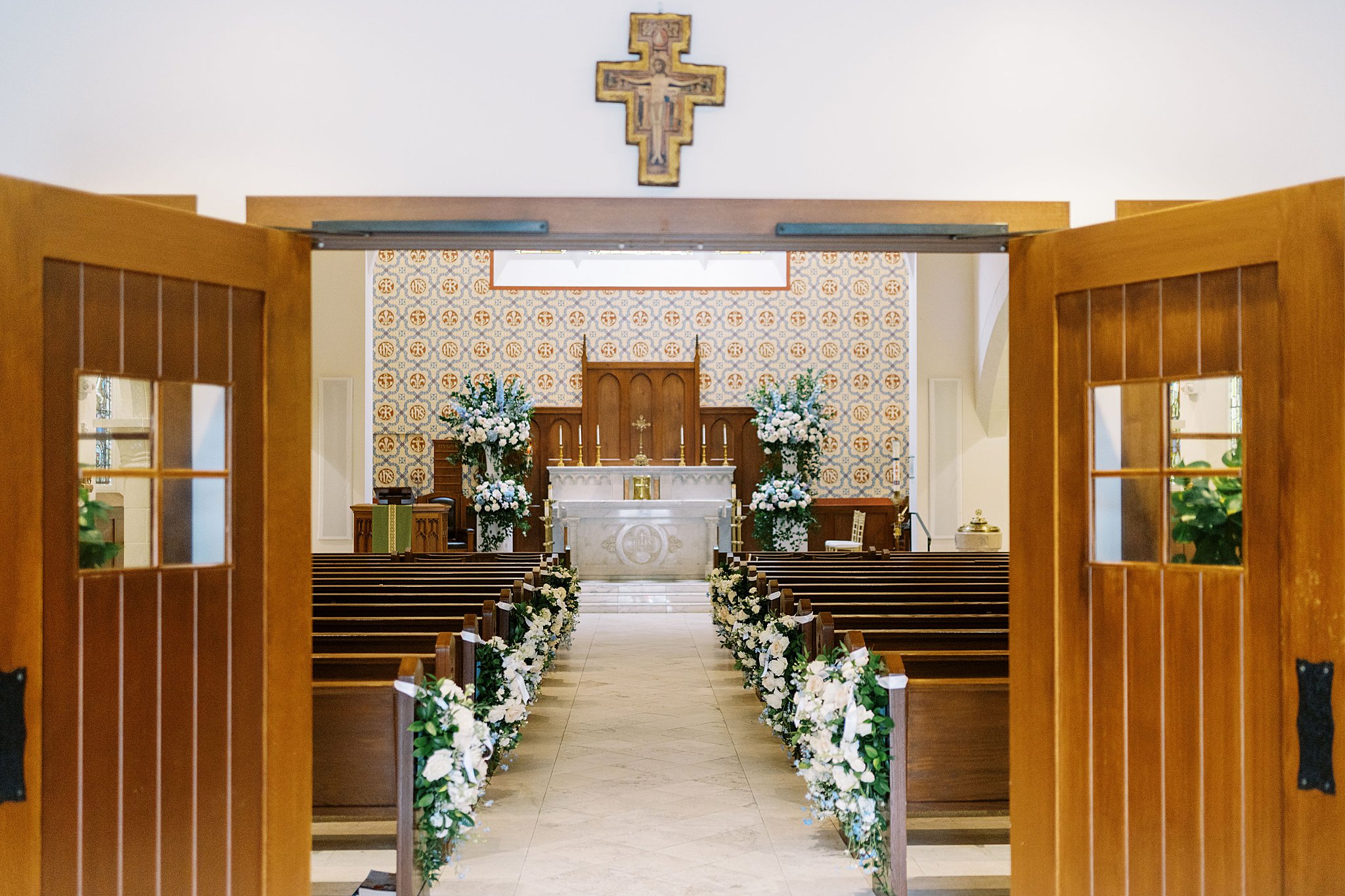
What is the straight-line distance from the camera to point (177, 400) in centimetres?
302

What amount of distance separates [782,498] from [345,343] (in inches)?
220

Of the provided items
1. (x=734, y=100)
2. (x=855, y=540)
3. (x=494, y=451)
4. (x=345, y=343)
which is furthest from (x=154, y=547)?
(x=345, y=343)

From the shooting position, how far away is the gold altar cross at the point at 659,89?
3418mm

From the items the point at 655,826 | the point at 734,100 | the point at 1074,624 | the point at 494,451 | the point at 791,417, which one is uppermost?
the point at 734,100

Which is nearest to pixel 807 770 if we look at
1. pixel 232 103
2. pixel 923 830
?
pixel 923 830

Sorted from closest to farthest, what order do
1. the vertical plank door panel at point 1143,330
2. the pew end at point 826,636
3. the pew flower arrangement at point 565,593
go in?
the vertical plank door panel at point 1143,330 < the pew end at point 826,636 < the pew flower arrangement at point 565,593

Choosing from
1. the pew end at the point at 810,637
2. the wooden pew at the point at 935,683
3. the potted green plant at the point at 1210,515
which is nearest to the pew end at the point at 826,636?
the wooden pew at the point at 935,683

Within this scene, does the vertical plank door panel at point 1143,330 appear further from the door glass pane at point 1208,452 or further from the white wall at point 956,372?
the white wall at point 956,372

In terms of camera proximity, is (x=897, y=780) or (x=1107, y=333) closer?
(x=1107, y=333)

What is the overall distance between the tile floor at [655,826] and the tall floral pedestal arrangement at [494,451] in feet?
17.5

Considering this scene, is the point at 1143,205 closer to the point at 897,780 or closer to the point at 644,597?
the point at 897,780

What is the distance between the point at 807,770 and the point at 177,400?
252 cm

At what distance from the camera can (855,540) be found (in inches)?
494

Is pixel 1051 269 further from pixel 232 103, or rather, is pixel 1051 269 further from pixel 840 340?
pixel 840 340
